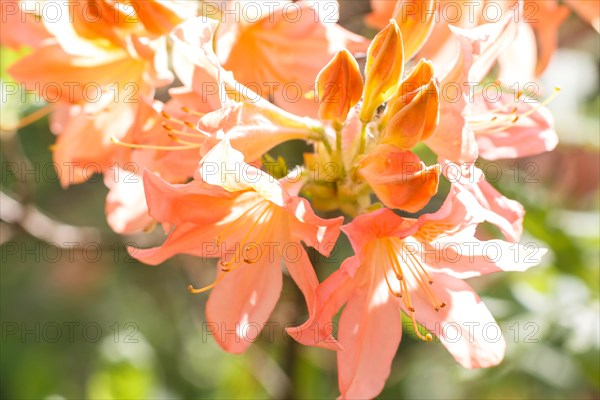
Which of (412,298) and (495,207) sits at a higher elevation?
(495,207)

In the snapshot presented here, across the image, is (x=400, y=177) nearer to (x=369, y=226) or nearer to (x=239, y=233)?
(x=369, y=226)

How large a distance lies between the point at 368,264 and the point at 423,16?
0.34 metres

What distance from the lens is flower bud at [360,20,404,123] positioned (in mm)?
1000

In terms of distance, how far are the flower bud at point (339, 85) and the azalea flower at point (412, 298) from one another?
6.7 inches

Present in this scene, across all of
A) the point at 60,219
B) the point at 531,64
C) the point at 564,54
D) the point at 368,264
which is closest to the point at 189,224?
the point at 368,264

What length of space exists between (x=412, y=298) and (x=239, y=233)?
27 centimetres

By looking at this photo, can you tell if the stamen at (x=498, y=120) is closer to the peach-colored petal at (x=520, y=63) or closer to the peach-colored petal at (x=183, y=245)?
the peach-colored petal at (x=520, y=63)

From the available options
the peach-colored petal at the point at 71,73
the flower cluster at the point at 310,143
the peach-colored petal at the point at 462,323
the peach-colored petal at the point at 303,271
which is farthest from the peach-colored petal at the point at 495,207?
the peach-colored petal at the point at 71,73

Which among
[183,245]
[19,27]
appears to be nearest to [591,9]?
[183,245]

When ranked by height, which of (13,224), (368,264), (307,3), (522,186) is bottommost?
(13,224)

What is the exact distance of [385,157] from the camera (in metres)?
1.00

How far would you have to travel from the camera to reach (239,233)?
118cm

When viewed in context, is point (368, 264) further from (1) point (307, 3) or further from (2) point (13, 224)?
(2) point (13, 224)

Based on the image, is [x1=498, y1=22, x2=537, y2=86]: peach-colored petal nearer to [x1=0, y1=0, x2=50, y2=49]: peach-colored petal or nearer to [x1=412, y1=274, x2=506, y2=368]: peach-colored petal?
[x1=412, y1=274, x2=506, y2=368]: peach-colored petal
